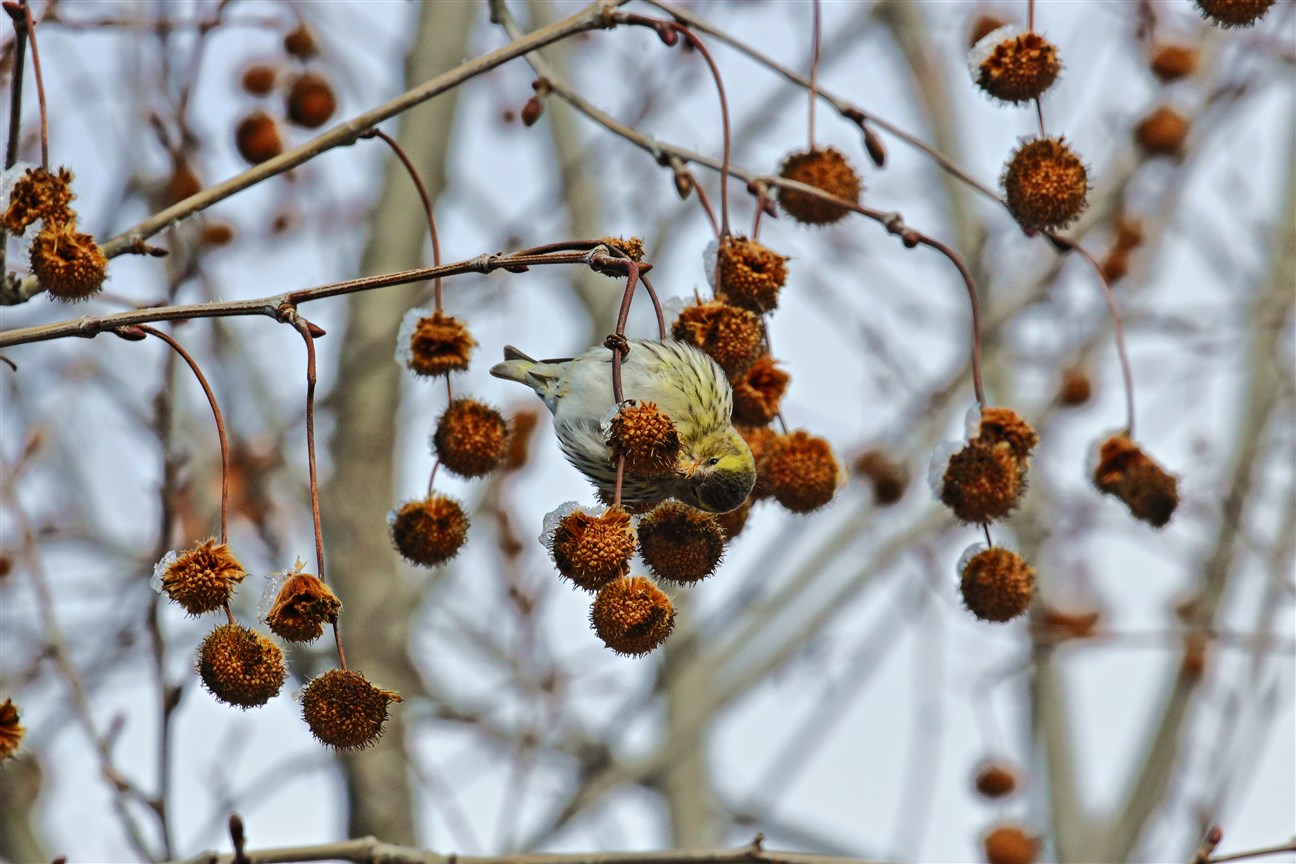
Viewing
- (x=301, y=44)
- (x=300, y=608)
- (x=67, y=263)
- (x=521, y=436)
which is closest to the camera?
(x=300, y=608)

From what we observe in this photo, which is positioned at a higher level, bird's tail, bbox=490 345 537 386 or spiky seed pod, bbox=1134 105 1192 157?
spiky seed pod, bbox=1134 105 1192 157

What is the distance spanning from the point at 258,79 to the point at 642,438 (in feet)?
10.7

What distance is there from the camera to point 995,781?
5543mm

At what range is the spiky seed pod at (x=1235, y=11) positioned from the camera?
9.13ft

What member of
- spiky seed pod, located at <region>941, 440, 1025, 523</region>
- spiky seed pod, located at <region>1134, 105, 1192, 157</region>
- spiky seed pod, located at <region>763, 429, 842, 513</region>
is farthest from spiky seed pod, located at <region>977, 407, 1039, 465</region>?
spiky seed pod, located at <region>1134, 105, 1192, 157</region>

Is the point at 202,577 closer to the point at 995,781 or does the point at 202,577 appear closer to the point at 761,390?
the point at 761,390

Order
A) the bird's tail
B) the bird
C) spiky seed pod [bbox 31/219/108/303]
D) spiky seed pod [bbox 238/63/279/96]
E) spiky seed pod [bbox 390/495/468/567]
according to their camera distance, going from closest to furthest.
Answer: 1. spiky seed pod [bbox 31/219/108/303]
2. spiky seed pod [bbox 390/495/468/567]
3. the bird
4. the bird's tail
5. spiky seed pod [bbox 238/63/279/96]

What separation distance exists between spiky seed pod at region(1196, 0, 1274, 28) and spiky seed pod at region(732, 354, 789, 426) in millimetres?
1131

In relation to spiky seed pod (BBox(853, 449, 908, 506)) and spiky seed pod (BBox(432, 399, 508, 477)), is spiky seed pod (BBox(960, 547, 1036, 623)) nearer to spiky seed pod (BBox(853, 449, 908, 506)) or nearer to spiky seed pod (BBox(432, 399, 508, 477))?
spiky seed pod (BBox(432, 399, 508, 477))

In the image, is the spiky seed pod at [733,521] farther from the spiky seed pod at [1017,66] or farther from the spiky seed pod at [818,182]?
the spiky seed pod at [1017,66]

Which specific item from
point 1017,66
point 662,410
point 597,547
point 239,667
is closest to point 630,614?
point 597,547

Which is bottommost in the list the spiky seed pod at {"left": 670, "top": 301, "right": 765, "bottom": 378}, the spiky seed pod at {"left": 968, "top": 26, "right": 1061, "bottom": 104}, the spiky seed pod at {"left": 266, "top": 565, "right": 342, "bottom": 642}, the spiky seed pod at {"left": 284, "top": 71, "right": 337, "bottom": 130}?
the spiky seed pod at {"left": 266, "top": 565, "right": 342, "bottom": 642}

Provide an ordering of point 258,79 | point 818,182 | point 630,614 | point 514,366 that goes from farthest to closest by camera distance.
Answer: point 258,79, point 514,366, point 818,182, point 630,614

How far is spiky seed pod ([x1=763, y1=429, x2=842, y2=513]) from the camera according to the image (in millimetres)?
2869
